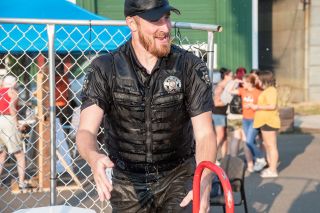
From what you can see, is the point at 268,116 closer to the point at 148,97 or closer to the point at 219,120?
the point at 219,120

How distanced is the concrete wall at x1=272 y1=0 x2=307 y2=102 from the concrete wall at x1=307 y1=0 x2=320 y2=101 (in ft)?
0.82

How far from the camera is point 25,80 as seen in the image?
37.9 feet

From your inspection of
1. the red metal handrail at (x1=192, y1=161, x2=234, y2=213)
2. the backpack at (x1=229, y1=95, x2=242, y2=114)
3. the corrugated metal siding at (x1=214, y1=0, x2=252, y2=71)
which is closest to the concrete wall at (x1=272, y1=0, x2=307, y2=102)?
the corrugated metal siding at (x1=214, y1=0, x2=252, y2=71)

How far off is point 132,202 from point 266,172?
6.35 meters

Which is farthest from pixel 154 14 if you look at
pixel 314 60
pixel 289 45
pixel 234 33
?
pixel 289 45

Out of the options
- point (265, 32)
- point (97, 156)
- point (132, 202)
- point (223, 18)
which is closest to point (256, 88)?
point (132, 202)

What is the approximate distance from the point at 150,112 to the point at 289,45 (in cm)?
1893

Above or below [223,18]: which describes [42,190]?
below

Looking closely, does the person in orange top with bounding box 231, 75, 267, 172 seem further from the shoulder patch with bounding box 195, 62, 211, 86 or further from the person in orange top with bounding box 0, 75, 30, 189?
the shoulder patch with bounding box 195, 62, 211, 86

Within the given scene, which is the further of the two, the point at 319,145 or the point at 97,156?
the point at 319,145

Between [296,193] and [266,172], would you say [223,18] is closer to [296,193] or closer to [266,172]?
[266,172]

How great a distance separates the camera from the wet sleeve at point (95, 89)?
3.35 meters

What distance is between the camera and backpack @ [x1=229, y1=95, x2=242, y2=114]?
10.6 meters

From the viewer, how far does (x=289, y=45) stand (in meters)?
21.8
